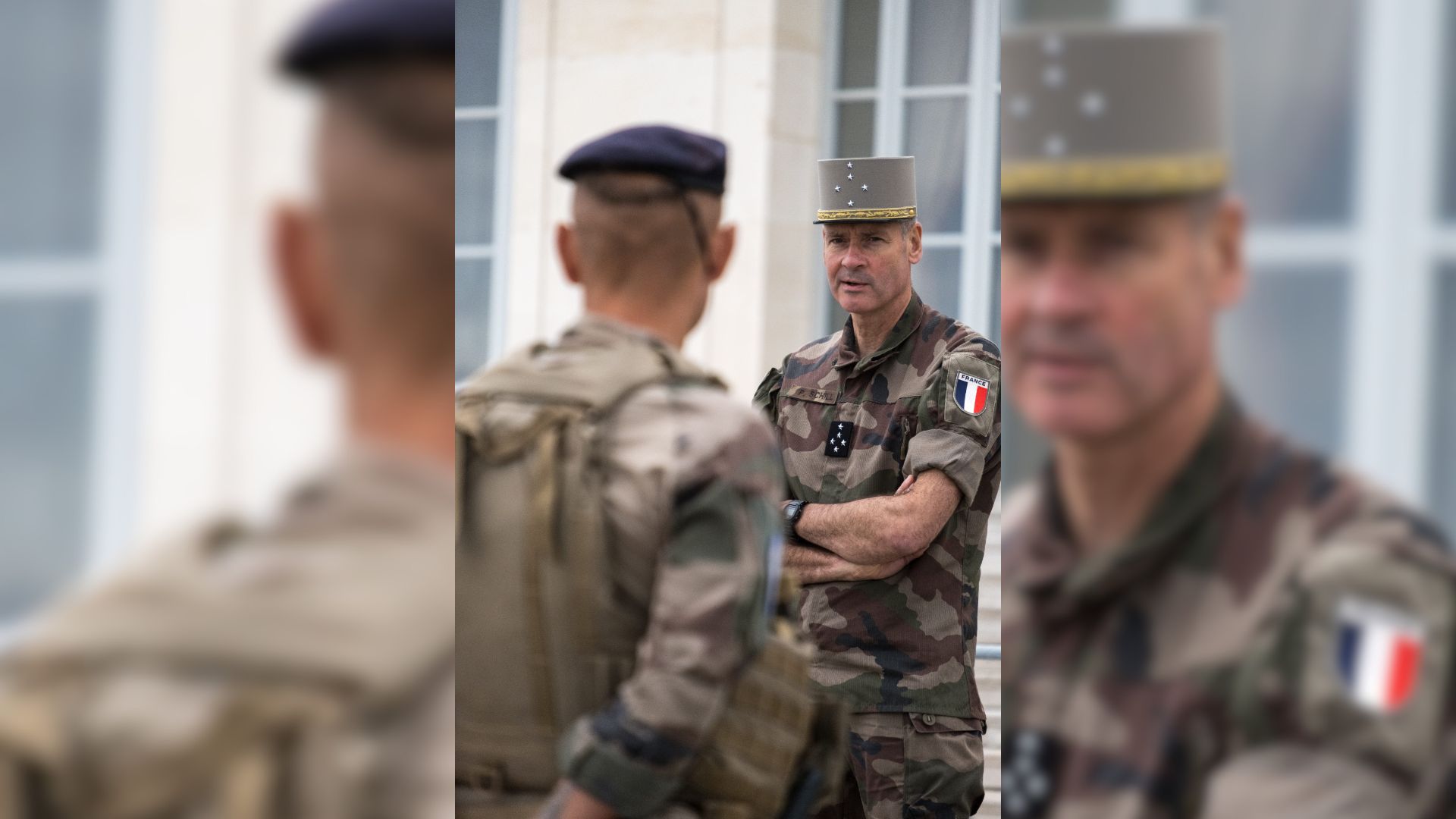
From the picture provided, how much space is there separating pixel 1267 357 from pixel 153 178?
79cm

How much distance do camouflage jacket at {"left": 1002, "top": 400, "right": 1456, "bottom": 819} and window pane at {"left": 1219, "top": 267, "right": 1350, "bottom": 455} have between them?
0.07 feet

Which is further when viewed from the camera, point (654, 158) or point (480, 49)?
point (480, 49)

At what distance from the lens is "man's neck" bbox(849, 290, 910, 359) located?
128 inches

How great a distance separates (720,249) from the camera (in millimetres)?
1957

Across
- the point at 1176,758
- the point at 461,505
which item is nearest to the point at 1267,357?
the point at 1176,758

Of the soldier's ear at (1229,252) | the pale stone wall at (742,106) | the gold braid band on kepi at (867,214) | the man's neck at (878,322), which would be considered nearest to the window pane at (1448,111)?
the soldier's ear at (1229,252)

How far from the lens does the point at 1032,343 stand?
1052 millimetres

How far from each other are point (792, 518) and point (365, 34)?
2.24 meters

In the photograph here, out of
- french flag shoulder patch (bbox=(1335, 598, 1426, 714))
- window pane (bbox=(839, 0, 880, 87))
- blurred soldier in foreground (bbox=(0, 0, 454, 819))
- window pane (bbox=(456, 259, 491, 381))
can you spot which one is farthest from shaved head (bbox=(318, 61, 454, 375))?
window pane (bbox=(839, 0, 880, 87))

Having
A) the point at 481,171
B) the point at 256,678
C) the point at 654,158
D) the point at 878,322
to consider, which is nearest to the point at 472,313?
the point at 481,171

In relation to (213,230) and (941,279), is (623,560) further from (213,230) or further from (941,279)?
(941,279)

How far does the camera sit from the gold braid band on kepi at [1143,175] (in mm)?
1018

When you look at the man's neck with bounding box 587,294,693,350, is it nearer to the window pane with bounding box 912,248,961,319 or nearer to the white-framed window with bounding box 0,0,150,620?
the white-framed window with bounding box 0,0,150,620

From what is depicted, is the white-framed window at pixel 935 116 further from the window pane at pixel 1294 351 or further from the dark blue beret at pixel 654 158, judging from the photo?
the window pane at pixel 1294 351
